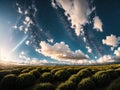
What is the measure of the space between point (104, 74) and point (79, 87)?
2.59 meters

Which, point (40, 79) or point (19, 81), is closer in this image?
point (19, 81)

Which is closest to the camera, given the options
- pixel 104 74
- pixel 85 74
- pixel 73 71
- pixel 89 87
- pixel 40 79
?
pixel 89 87

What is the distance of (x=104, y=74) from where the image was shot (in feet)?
54.5

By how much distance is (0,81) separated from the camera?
63.4 ft

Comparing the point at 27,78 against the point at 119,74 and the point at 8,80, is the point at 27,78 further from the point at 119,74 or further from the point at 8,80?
the point at 119,74

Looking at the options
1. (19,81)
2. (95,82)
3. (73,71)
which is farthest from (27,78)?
(95,82)

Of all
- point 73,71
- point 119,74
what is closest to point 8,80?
point 73,71

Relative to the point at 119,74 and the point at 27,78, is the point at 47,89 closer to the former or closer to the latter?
the point at 27,78

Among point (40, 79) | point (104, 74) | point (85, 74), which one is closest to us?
point (104, 74)

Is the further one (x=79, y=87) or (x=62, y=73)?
(x=62, y=73)

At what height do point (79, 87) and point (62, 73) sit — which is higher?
point (62, 73)

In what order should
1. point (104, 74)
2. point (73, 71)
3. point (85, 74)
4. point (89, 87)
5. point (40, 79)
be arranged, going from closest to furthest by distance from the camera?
point (89, 87)
point (104, 74)
point (85, 74)
point (40, 79)
point (73, 71)

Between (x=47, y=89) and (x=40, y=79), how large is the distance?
12.2ft

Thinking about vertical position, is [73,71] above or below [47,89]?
above
